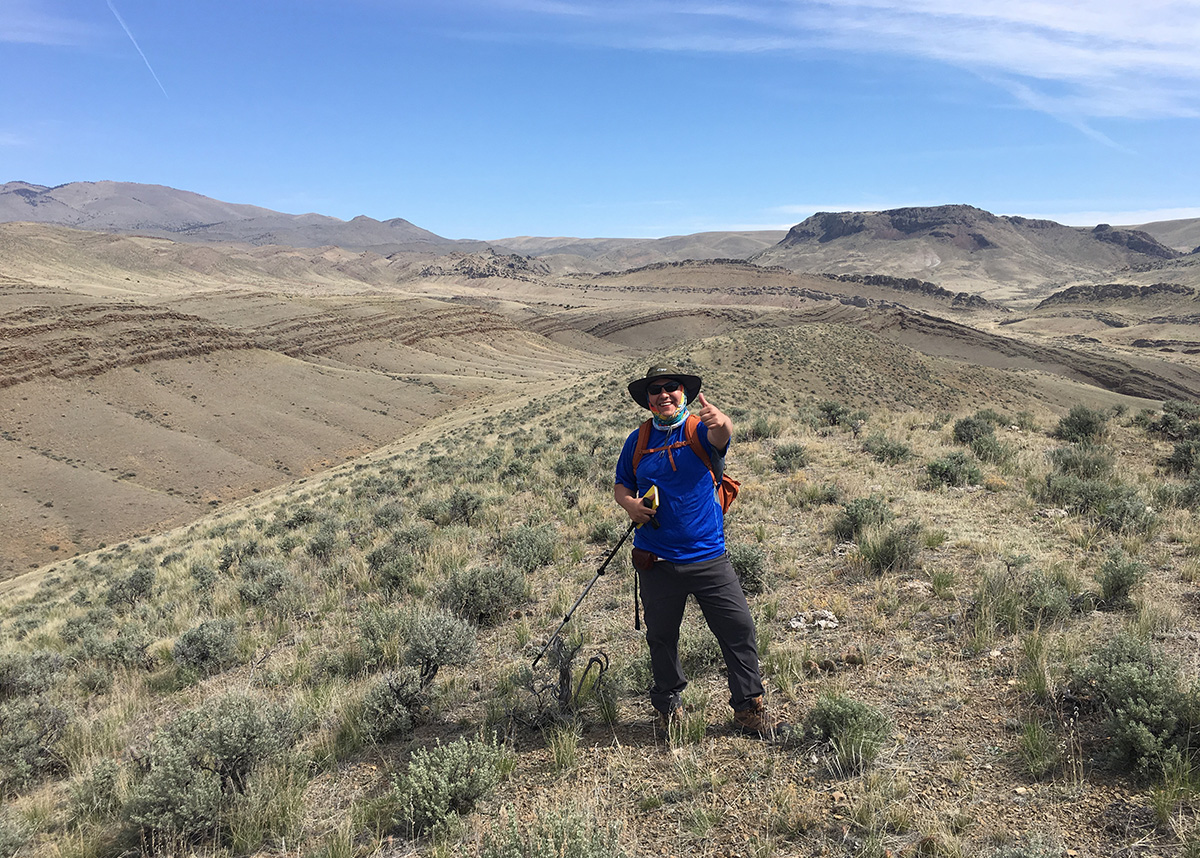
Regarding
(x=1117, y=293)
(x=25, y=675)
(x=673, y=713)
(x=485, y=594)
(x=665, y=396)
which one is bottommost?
(x=25, y=675)

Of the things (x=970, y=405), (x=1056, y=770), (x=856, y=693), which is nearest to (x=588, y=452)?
(x=856, y=693)

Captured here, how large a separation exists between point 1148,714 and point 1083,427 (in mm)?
11483

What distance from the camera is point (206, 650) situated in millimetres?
5891

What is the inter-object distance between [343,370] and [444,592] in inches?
1807

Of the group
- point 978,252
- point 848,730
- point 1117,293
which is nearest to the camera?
point 848,730

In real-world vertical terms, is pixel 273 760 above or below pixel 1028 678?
below

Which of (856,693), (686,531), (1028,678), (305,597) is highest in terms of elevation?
(686,531)

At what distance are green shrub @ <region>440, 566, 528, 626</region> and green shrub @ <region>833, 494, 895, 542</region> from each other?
11.2 feet

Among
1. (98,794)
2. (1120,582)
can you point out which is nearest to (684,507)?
(1120,582)

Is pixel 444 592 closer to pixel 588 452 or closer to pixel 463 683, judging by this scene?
pixel 463 683

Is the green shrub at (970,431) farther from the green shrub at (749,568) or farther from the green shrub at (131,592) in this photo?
the green shrub at (131,592)

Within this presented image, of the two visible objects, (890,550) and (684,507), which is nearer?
(684,507)

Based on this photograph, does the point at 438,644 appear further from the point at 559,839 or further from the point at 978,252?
the point at 978,252

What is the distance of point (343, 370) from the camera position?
158 ft
